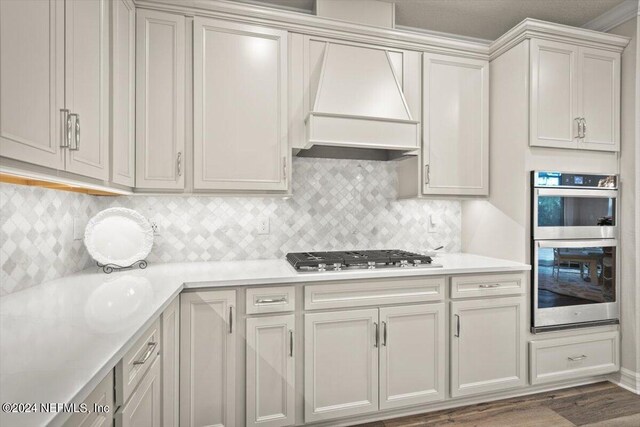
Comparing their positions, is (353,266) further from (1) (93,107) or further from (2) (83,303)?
(1) (93,107)

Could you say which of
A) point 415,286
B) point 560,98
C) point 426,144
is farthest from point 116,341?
point 560,98

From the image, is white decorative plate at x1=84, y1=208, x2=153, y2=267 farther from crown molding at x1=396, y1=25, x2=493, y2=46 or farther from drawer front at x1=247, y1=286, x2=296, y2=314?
crown molding at x1=396, y1=25, x2=493, y2=46

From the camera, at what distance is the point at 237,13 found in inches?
85.3

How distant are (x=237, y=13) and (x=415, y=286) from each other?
2044 millimetres

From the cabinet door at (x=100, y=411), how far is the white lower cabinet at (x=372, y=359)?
114 cm

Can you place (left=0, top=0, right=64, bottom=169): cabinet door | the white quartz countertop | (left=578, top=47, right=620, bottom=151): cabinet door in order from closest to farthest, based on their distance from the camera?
the white quartz countertop
(left=0, top=0, right=64, bottom=169): cabinet door
(left=578, top=47, right=620, bottom=151): cabinet door

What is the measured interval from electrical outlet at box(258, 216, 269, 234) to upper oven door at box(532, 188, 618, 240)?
1887mm

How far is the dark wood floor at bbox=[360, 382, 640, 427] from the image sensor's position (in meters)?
2.15

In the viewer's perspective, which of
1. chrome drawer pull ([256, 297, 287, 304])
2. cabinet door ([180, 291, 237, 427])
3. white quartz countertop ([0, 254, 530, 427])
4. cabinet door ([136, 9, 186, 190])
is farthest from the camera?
cabinet door ([136, 9, 186, 190])

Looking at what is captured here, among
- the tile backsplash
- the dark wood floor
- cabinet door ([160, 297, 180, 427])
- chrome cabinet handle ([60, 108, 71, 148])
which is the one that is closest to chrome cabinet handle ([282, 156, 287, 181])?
the tile backsplash

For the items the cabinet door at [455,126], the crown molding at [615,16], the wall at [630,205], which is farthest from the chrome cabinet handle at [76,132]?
the crown molding at [615,16]

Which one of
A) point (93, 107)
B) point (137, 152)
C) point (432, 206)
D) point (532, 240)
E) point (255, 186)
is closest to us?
point (93, 107)

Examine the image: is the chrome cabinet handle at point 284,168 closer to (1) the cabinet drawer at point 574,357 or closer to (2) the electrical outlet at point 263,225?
(2) the electrical outlet at point 263,225

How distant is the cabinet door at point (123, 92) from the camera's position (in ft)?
5.64
